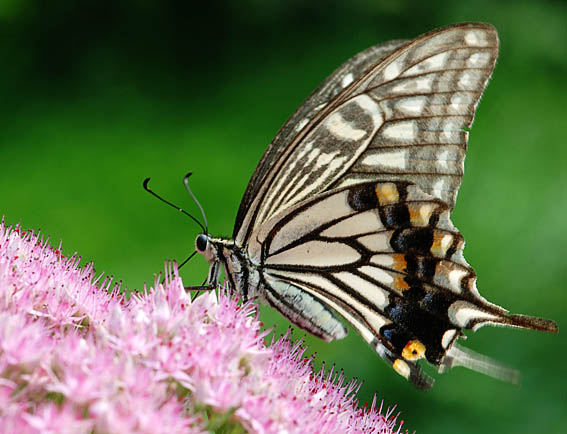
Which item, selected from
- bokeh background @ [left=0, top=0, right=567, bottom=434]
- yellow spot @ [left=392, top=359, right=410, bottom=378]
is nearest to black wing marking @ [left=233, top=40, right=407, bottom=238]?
yellow spot @ [left=392, top=359, right=410, bottom=378]

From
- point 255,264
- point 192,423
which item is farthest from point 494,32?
point 192,423

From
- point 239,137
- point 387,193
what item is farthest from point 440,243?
point 239,137

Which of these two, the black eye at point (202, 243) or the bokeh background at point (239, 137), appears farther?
the bokeh background at point (239, 137)

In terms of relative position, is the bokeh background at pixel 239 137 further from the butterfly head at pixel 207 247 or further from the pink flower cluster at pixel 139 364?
the pink flower cluster at pixel 139 364

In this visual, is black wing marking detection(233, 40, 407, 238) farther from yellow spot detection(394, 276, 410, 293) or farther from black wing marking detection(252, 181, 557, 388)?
yellow spot detection(394, 276, 410, 293)

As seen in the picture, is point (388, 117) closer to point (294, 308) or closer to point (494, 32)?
point (494, 32)

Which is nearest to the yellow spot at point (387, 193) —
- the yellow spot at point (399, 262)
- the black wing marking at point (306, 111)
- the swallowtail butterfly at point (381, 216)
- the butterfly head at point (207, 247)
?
the swallowtail butterfly at point (381, 216)

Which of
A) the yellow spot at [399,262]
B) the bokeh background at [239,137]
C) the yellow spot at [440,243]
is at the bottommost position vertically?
the bokeh background at [239,137]

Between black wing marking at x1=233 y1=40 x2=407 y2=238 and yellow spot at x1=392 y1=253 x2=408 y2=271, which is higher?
black wing marking at x1=233 y1=40 x2=407 y2=238
